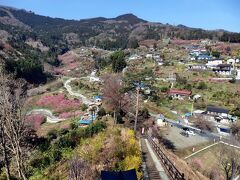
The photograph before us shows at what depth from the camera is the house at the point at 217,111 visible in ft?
195

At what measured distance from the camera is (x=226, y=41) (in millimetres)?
138375

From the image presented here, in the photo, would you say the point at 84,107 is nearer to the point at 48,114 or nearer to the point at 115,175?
the point at 48,114

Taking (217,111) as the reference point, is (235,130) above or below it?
below

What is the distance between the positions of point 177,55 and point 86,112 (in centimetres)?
6813

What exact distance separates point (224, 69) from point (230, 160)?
55.7m

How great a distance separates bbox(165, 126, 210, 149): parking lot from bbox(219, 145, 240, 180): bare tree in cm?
418

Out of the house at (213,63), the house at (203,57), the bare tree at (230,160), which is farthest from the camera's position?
the house at (203,57)

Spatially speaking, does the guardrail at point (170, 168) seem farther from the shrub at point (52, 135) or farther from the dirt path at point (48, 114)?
the dirt path at point (48, 114)

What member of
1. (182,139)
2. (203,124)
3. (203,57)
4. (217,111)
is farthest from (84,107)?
(203,57)

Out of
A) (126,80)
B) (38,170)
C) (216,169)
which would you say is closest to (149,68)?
(126,80)

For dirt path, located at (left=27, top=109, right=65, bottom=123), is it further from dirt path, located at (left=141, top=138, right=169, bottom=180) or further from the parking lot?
dirt path, located at (left=141, top=138, right=169, bottom=180)

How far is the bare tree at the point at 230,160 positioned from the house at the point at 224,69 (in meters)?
47.6

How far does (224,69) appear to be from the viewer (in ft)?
290

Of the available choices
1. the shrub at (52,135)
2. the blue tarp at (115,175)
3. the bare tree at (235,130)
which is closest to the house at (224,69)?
the bare tree at (235,130)
